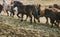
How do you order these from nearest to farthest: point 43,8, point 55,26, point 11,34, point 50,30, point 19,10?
point 11,34
point 50,30
point 55,26
point 43,8
point 19,10

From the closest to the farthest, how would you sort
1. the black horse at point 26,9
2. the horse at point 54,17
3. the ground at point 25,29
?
the ground at point 25,29 < the horse at point 54,17 < the black horse at point 26,9

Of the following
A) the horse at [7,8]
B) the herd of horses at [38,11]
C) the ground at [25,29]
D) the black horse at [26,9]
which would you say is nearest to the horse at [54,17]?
the herd of horses at [38,11]

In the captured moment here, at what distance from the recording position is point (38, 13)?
13.0ft

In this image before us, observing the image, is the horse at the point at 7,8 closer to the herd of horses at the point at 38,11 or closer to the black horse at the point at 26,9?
the herd of horses at the point at 38,11

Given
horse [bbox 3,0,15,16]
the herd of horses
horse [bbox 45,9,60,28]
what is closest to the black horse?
the herd of horses

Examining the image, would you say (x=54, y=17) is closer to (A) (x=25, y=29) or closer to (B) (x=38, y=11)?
(B) (x=38, y=11)

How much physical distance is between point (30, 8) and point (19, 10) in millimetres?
363

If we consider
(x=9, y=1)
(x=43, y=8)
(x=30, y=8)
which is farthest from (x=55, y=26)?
(x=9, y=1)

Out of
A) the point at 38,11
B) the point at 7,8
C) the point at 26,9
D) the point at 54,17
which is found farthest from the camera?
the point at 7,8

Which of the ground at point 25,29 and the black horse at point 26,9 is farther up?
the black horse at point 26,9

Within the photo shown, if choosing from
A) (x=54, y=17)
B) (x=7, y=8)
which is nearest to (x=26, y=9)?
(x=7, y=8)

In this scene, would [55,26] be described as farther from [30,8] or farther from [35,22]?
[30,8]

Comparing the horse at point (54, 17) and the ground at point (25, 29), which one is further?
the horse at point (54, 17)

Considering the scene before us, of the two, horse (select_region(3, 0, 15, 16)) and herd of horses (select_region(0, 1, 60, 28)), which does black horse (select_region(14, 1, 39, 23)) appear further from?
horse (select_region(3, 0, 15, 16))
